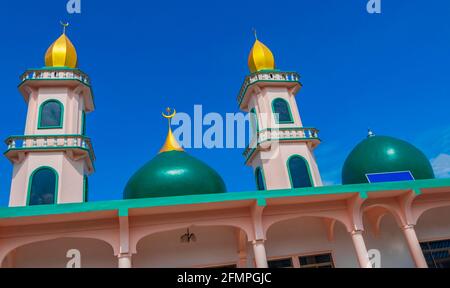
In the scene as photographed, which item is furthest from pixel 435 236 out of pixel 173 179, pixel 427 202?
pixel 173 179

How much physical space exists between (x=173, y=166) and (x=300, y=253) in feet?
17.6

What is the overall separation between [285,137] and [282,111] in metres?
1.64

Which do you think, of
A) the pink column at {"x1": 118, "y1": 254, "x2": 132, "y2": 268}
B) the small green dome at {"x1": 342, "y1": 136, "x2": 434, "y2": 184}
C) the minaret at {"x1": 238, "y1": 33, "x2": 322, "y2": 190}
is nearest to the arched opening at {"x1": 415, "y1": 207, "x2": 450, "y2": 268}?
the small green dome at {"x1": 342, "y1": 136, "x2": 434, "y2": 184}

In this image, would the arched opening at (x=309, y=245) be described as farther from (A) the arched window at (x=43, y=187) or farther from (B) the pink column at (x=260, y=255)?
(A) the arched window at (x=43, y=187)

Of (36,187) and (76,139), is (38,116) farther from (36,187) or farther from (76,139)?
(36,187)

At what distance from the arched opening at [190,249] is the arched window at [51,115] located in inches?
312

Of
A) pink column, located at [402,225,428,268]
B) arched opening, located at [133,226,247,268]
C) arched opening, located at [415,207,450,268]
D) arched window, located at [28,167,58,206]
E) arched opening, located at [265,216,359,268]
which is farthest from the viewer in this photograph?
arched window, located at [28,167,58,206]

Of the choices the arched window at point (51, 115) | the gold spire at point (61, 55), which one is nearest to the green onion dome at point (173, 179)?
the arched window at point (51, 115)

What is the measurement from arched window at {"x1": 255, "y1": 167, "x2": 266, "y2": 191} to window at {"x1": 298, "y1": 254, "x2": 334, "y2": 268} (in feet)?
17.1

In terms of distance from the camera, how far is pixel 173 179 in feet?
40.0

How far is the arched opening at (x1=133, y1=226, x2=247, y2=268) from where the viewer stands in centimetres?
1097

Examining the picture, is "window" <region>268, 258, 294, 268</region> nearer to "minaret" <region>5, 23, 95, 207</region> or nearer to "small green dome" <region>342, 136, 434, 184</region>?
"small green dome" <region>342, 136, 434, 184</region>
